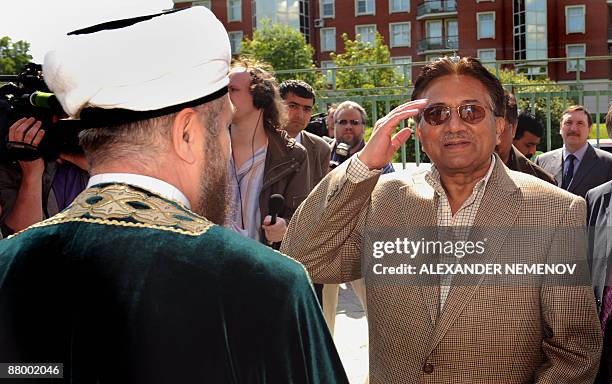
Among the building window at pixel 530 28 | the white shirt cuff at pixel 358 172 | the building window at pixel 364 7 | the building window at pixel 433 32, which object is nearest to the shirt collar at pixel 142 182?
the white shirt cuff at pixel 358 172

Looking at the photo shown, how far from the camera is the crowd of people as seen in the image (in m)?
1.28

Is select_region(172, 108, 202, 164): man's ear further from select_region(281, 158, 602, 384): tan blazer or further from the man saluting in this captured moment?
select_region(281, 158, 602, 384): tan blazer

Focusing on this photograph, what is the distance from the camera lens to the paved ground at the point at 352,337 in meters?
5.13

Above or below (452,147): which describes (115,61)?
above

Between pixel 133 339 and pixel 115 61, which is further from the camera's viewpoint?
pixel 115 61

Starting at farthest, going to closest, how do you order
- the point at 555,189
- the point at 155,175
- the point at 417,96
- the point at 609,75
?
the point at 609,75 → the point at 417,96 → the point at 555,189 → the point at 155,175

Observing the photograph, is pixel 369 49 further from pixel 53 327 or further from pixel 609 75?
pixel 53 327

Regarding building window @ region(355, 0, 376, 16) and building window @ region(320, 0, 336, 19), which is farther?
building window @ region(320, 0, 336, 19)

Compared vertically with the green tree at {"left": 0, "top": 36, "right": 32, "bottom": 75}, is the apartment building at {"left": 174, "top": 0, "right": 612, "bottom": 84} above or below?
above

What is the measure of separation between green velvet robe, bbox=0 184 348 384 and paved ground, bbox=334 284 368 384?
11.5 ft

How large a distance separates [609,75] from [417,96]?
44.3 meters

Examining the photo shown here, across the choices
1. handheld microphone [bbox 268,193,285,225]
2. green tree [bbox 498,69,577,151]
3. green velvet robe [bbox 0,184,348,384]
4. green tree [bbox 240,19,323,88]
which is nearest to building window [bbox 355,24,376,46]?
green tree [bbox 240,19,323,88]

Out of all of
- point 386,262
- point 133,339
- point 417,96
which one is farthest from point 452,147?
point 133,339

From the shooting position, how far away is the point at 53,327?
1.31 metres
